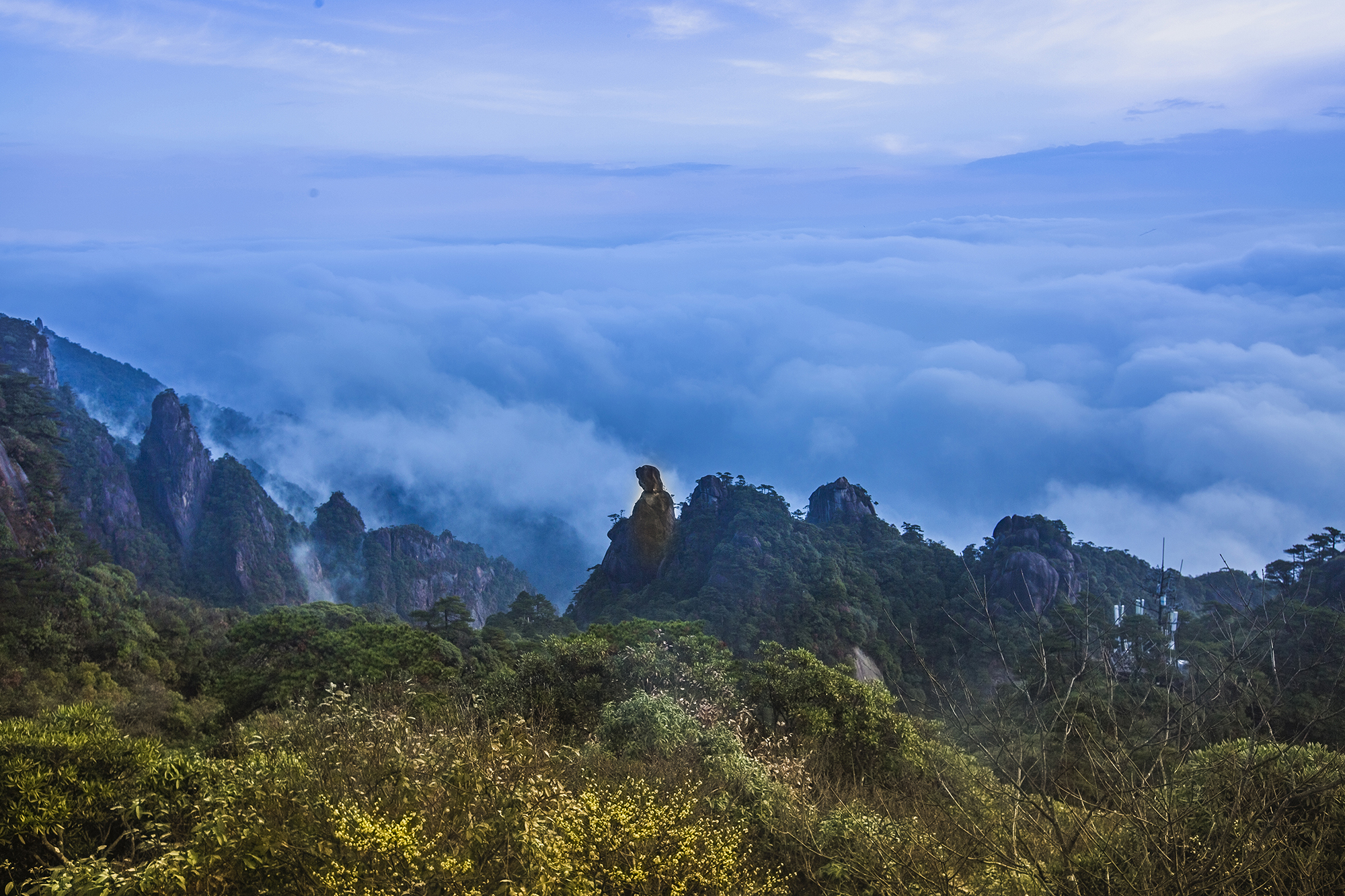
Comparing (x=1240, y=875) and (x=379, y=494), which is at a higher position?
(x=379, y=494)

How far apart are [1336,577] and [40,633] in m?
40.5

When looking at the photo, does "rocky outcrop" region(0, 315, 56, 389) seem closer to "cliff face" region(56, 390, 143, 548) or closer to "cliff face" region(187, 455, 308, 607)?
"cliff face" region(56, 390, 143, 548)

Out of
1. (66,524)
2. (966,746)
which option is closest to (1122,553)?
(966,746)

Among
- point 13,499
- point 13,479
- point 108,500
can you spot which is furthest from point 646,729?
point 108,500

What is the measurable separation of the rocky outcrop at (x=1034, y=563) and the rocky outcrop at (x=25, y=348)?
6231cm

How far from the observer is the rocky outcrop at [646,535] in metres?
43.7

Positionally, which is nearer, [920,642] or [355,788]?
[355,788]

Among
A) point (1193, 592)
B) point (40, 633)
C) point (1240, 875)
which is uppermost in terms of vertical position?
point (1193, 592)

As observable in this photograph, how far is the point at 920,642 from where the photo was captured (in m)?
37.9

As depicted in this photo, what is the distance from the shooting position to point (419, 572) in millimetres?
68250

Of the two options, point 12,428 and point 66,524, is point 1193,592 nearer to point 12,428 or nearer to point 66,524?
point 66,524

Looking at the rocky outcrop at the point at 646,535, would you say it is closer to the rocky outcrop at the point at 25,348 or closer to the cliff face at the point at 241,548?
the cliff face at the point at 241,548

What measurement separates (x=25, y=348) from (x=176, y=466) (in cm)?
1473

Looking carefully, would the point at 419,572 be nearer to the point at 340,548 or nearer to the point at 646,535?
the point at 340,548
